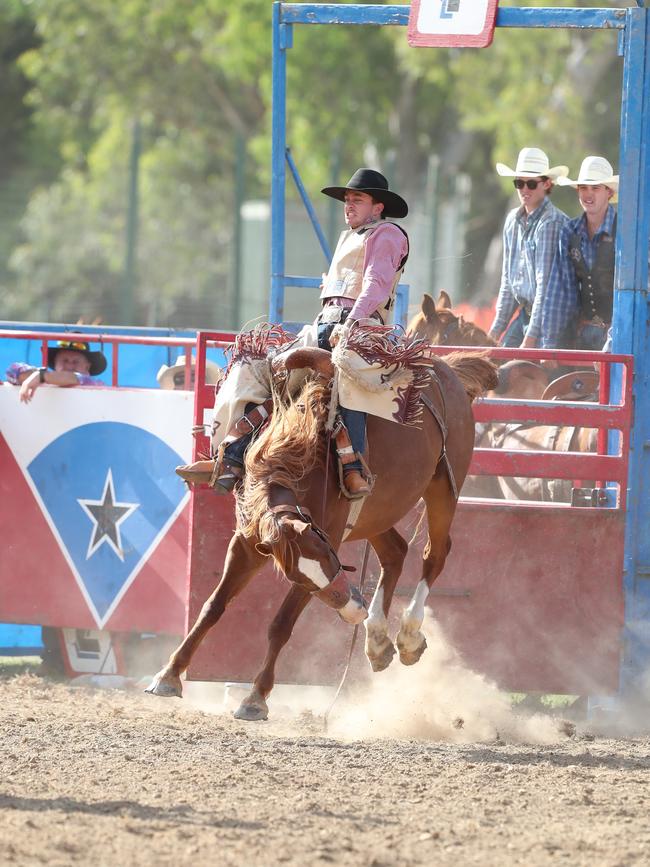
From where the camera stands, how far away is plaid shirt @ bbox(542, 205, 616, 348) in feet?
28.0

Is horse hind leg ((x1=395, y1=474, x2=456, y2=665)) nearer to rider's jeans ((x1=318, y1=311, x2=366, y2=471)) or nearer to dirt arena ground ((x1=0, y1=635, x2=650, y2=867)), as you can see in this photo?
dirt arena ground ((x1=0, y1=635, x2=650, y2=867))

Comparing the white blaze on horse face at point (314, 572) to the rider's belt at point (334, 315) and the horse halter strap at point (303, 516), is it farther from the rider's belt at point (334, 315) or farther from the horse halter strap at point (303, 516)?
the rider's belt at point (334, 315)

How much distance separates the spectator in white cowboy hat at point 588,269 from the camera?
852 cm

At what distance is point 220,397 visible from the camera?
21.3 feet

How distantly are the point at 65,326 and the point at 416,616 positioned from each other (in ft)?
13.7

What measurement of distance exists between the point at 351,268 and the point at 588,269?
239 cm

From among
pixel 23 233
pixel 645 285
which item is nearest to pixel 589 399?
pixel 645 285

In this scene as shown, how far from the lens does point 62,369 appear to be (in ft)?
29.1

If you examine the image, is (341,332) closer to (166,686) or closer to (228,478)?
(228,478)

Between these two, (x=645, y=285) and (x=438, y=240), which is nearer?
(x=645, y=285)

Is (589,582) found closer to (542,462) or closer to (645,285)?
(542,462)

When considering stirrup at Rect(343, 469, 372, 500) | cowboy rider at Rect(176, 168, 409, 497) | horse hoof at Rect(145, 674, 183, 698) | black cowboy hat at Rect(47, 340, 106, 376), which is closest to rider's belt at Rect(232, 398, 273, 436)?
cowboy rider at Rect(176, 168, 409, 497)

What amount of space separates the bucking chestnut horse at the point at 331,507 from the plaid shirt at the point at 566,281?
1.03 m

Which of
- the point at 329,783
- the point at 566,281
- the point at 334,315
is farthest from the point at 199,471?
the point at 566,281
